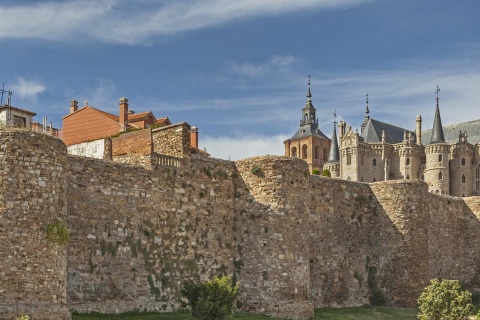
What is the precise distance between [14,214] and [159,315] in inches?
326

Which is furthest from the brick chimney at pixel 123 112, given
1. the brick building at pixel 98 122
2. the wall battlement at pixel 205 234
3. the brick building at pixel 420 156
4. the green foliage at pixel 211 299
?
the brick building at pixel 420 156

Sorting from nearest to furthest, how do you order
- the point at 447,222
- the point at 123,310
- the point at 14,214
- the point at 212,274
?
the point at 14,214
the point at 123,310
the point at 212,274
the point at 447,222

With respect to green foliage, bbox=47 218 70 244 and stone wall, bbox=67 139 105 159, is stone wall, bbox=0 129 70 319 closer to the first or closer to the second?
green foliage, bbox=47 218 70 244

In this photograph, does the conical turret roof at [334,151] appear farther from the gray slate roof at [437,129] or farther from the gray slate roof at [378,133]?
the gray slate roof at [437,129]

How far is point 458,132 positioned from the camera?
155750mm

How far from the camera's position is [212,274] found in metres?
33.0

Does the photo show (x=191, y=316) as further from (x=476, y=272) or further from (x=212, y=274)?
(x=476, y=272)

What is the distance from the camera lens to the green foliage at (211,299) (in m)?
28.2

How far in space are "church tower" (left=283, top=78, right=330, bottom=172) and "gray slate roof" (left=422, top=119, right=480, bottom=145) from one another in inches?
1071

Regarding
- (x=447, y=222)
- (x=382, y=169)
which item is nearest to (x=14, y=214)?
(x=447, y=222)

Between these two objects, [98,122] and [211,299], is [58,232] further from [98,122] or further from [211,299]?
[98,122]

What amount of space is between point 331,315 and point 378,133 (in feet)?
411

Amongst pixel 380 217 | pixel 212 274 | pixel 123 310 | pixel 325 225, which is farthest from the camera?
pixel 380 217

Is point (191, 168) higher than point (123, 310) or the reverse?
higher
